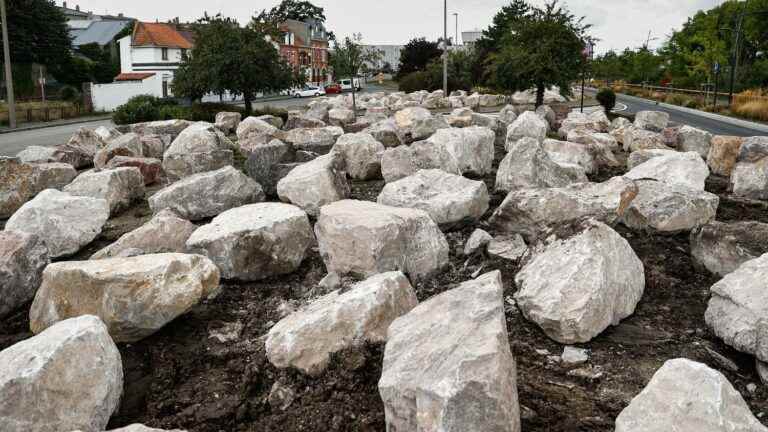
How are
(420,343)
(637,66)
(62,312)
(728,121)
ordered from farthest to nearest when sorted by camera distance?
(637,66) < (728,121) < (62,312) < (420,343)

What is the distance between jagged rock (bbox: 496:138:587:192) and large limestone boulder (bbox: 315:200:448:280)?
8.68 feet

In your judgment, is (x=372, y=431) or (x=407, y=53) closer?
(x=372, y=431)

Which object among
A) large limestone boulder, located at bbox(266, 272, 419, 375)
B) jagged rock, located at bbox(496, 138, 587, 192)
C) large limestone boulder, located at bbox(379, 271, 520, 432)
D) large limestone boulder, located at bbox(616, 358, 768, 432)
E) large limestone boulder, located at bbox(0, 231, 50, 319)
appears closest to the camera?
large limestone boulder, located at bbox(616, 358, 768, 432)

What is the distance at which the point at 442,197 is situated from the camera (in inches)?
270

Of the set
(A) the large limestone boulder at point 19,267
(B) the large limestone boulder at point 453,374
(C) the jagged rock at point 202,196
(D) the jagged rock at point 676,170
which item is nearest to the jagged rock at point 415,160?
(C) the jagged rock at point 202,196

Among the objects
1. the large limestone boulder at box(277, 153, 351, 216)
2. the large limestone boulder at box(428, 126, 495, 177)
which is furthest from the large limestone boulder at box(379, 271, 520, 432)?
the large limestone boulder at box(428, 126, 495, 177)

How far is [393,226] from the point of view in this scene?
17.3ft

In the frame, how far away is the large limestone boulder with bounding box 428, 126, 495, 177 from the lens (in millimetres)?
9578

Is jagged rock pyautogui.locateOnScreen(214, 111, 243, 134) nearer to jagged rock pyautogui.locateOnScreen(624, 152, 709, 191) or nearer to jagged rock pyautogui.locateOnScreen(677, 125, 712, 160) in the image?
jagged rock pyautogui.locateOnScreen(677, 125, 712, 160)

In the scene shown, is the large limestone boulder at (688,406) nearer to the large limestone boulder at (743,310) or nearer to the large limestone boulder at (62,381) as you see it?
the large limestone boulder at (743,310)

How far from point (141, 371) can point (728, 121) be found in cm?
3004

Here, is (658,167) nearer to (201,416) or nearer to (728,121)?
(201,416)

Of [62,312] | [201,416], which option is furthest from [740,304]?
[62,312]

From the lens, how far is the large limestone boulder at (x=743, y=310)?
4133mm
